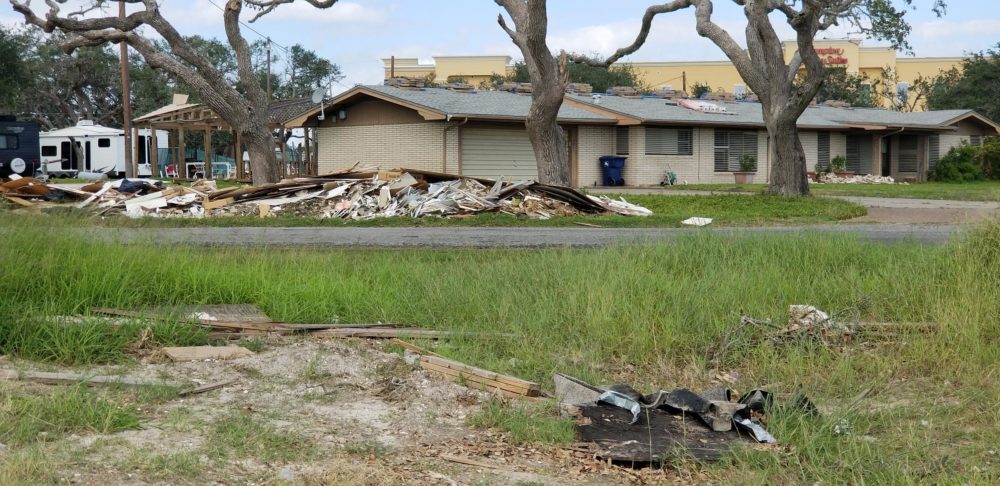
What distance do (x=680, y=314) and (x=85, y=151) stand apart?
1732 inches

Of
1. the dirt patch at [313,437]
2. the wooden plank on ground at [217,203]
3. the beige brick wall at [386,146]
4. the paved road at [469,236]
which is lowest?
the dirt patch at [313,437]

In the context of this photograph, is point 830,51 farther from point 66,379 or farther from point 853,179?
point 66,379

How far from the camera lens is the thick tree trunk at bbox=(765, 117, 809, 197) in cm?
2639

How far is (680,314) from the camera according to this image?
8219mm

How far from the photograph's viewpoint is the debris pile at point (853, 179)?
42.2 metres

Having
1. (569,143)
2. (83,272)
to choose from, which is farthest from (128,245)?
(569,143)

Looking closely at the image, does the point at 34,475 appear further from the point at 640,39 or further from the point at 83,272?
the point at 640,39

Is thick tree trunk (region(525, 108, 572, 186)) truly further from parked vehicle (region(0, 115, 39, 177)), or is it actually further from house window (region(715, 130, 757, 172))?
parked vehicle (region(0, 115, 39, 177))

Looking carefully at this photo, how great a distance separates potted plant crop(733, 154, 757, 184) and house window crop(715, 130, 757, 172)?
0.94 feet

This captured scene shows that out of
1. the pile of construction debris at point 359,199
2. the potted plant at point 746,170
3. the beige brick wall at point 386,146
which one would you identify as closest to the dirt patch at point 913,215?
the pile of construction debris at point 359,199

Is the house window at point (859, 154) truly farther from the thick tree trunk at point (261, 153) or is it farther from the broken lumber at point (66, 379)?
the broken lumber at point (66, 379)

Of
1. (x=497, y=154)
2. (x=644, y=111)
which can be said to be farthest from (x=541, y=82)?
(x=644, y=111)

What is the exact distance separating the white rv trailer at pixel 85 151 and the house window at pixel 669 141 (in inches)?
885

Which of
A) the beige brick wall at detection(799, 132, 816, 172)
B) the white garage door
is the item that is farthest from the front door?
the white garage door
